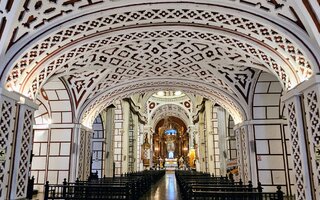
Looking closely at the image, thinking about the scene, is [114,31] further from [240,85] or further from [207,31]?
[240,85]

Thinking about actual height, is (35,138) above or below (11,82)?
below

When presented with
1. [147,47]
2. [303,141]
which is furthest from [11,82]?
[303,141]

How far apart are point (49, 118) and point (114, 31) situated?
5642 millimetres

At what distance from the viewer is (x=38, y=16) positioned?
17.0ft

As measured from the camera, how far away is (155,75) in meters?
10.6

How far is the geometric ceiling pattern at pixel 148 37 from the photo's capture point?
5219mm

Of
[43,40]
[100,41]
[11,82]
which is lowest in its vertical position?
[11,82]

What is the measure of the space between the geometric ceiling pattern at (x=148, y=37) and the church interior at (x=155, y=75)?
24 millimetres

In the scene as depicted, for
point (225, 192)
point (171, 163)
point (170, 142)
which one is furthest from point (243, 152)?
point (170, 142)

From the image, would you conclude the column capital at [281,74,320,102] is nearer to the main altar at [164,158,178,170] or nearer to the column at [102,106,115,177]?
the column at [102,106,115,177]

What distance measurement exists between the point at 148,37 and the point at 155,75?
3.55 meters

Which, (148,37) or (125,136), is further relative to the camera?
(125,136)

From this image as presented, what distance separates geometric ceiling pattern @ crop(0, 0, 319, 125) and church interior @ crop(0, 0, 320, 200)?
0.08ft

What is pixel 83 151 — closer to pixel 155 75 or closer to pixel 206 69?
pixel 155 75
